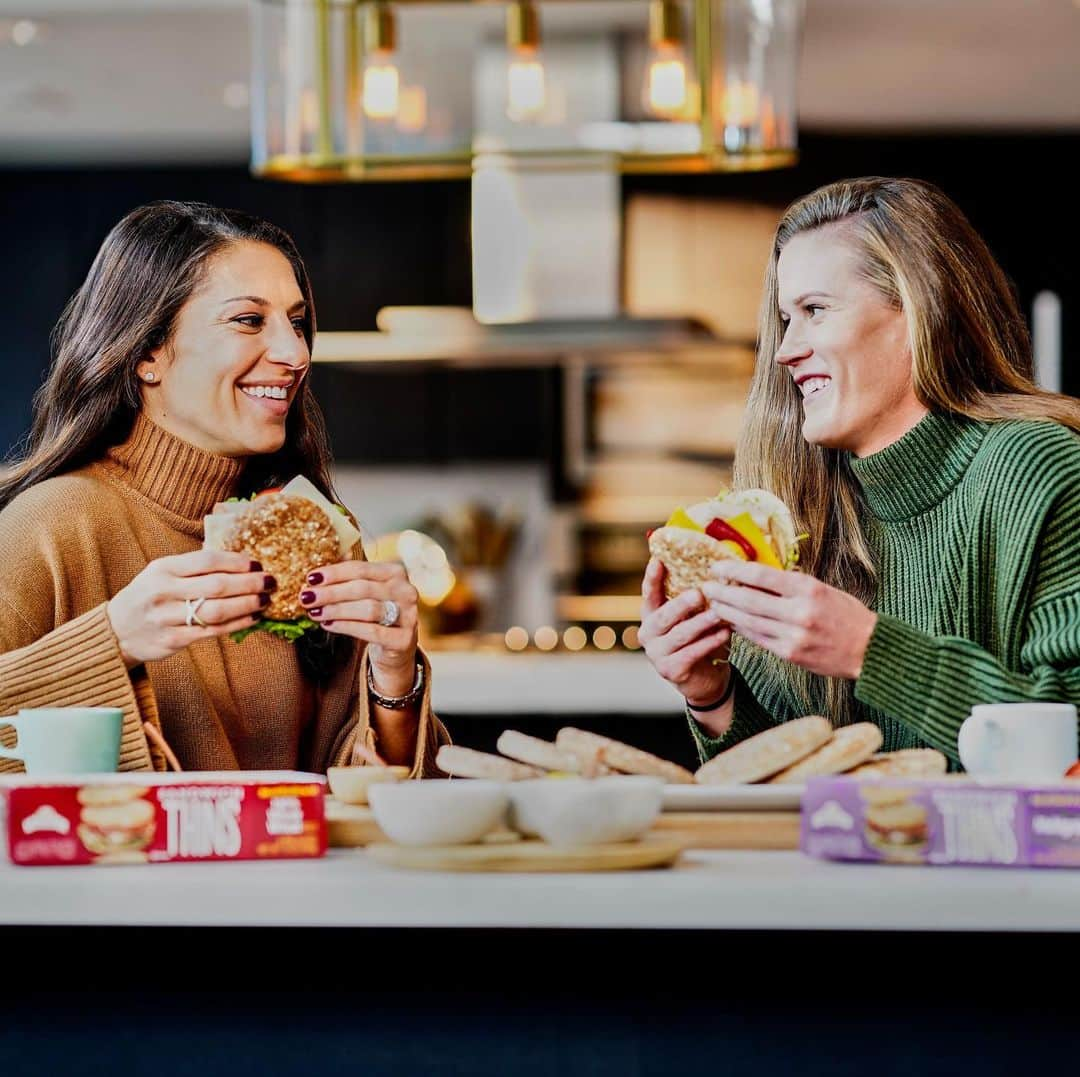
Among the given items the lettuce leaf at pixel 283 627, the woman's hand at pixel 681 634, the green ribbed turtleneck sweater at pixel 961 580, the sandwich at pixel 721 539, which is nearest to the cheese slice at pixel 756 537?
the sandwich at pixel 721 539

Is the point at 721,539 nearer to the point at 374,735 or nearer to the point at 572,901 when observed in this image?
the point at 374,735

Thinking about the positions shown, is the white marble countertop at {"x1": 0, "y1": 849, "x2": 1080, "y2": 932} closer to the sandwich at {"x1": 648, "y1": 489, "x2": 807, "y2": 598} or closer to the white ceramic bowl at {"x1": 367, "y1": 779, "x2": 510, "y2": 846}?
the white ceramic bowl at {"x1": 367, "y1": 779, "x2": 510, "y2": 846}

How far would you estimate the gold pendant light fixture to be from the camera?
277cm

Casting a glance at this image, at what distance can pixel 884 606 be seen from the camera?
231 cm

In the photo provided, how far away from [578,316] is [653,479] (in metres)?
0.91

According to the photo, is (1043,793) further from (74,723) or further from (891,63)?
(891,63)

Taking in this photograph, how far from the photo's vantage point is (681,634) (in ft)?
7.01

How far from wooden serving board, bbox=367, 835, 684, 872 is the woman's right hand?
1.93ft

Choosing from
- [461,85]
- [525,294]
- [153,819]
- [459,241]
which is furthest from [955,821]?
[459,241]

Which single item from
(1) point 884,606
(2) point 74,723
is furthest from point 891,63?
(2) point 74,723

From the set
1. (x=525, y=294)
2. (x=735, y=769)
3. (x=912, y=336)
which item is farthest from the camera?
(x=525, y=294)

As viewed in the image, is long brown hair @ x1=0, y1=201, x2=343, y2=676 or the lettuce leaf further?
long brown hair @ x1=0, y1=201, x2=343, y2=676

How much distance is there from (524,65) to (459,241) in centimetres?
369

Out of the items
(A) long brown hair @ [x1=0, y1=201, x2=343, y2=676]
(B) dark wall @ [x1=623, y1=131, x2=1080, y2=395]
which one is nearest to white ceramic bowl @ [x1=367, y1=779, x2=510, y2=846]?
(A) long brown hair @ [x1=0, y1=201, x2=343, y2=676]
